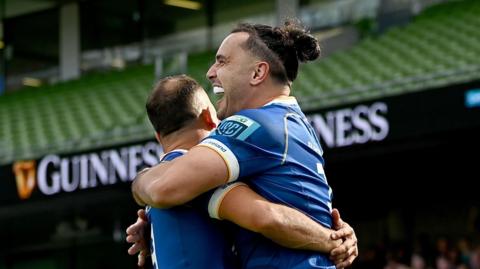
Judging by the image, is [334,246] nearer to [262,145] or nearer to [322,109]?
[262,145]

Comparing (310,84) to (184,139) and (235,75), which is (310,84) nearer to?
(184,139)

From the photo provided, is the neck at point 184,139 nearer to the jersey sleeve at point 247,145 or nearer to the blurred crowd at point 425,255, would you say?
the jersey sleeve at point 247,145

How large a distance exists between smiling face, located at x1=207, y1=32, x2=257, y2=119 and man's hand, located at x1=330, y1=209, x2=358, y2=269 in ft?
1.51

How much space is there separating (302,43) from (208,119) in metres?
0.44

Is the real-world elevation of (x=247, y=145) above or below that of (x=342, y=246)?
above

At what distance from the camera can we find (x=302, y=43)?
12.6 ft

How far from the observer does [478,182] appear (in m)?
15.7

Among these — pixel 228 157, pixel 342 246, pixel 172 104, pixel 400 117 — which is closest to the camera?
pixel 228 157

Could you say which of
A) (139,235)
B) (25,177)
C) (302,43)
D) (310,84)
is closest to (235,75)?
(302,43)

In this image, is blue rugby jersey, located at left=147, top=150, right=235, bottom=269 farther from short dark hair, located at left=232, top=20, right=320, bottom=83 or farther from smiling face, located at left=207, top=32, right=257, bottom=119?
short dark hair, located at left=232, top=20, right=320, bottom=83

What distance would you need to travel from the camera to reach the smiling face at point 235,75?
12.4ft

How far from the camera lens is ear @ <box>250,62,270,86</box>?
3.78 meters

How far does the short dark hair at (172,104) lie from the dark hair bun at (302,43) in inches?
15.2

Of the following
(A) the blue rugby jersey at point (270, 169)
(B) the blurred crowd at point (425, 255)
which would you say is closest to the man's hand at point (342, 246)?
(A) the blue rugby jersey at point (270, 169)
